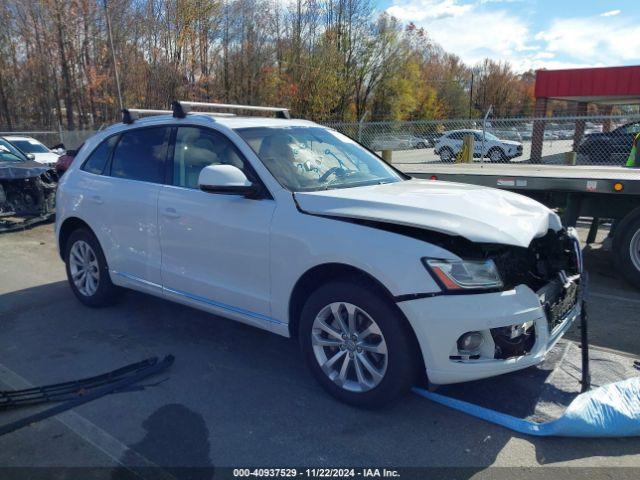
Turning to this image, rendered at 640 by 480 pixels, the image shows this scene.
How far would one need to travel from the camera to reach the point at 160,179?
176 inches

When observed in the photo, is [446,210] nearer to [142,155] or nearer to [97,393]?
[97,393]

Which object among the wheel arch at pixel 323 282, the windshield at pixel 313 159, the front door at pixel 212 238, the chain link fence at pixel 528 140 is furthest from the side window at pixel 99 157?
the chain link fence at pixel 528 140

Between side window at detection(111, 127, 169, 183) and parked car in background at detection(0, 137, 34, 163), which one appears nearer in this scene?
side window at detection(111, 127, 169, 183)

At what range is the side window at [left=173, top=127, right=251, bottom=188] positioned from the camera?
4047 millimetres

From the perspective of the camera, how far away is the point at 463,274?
2939mm

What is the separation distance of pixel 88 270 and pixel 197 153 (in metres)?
1.98

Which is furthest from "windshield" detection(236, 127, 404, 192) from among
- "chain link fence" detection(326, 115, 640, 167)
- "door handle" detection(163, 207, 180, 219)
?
"chain link fence" detection(326, 115, 640, 167)

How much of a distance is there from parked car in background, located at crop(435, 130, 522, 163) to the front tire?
12.7 metres

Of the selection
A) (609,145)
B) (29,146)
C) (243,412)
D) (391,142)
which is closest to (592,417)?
(243,412)

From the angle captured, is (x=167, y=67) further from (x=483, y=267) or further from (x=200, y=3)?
(x=483, y=267)

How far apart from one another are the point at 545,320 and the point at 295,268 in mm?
1561

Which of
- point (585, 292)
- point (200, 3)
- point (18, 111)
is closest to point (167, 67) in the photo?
point (200, 3)

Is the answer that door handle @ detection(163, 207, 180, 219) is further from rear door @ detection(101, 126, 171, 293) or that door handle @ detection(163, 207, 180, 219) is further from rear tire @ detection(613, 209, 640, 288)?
rear tire @ detection(613, 209, 640, 288)

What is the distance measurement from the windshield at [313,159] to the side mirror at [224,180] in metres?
0.26
